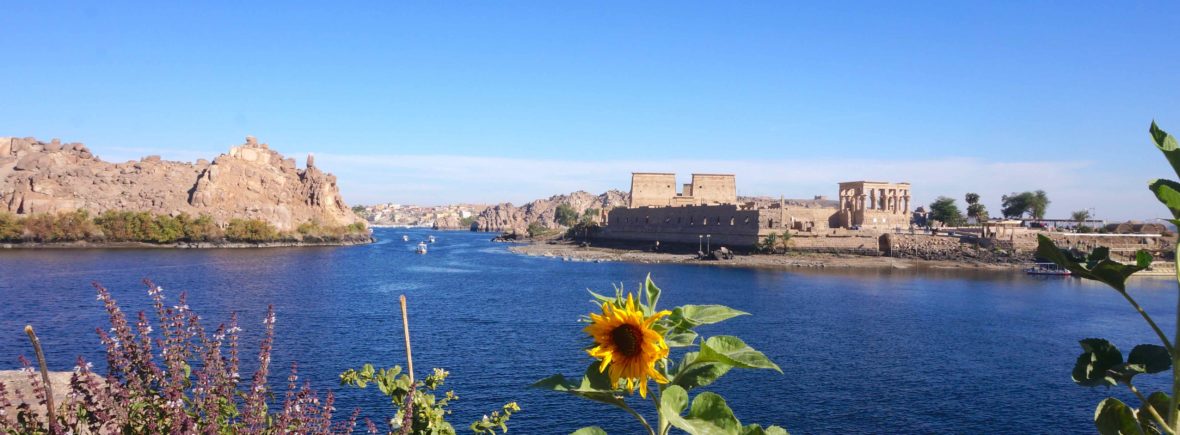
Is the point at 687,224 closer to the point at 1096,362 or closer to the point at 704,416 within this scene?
the point at 1096,362

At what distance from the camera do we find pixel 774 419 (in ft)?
54.0

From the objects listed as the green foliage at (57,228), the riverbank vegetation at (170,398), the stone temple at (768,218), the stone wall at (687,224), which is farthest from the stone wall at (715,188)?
the riverbank vegetation at (170,398)

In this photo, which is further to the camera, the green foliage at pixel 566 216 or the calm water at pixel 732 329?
the green foliage at pixel 566 216

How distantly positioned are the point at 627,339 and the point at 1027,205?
321 feet

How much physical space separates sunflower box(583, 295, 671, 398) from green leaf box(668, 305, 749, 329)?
56 millimetres

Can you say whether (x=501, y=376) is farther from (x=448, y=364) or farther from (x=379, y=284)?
(x=379, y=284)

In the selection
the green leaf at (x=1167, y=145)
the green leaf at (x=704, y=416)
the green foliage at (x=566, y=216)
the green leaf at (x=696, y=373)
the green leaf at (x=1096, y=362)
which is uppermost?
the green foliage at (x=566, y=216)

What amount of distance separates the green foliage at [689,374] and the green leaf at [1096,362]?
3.05 ft

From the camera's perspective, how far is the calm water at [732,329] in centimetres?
1764

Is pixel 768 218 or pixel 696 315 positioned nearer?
pixel 696 315

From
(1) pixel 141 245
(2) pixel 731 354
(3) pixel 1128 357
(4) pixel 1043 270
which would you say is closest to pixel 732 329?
(3) pixel 1128 357

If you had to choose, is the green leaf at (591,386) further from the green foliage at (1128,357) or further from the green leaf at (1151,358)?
the green leaf at (1151,358)

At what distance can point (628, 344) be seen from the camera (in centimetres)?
204

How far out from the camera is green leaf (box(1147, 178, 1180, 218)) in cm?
169
